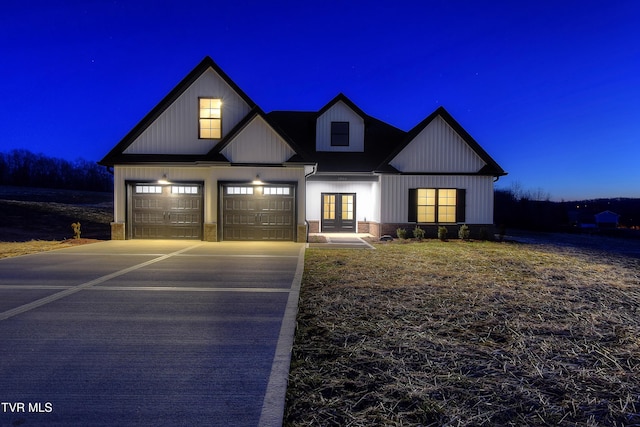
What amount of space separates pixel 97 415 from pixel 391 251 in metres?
10.5

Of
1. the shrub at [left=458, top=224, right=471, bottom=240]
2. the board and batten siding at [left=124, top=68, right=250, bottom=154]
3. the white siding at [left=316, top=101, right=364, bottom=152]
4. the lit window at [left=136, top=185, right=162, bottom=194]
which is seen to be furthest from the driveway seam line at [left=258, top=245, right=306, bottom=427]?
the white siding at [left=316, top=101, right=364, bottom=152]

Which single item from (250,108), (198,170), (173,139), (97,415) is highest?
(250,108)

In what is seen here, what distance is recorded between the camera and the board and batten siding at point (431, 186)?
16516 mm

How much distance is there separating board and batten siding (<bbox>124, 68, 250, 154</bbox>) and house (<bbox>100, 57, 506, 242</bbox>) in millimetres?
44

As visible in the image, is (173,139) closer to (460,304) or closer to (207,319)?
(207,319)

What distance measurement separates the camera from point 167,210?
1545 cm

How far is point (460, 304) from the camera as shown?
583 cm

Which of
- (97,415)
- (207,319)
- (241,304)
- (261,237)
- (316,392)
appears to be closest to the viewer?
(97,415)

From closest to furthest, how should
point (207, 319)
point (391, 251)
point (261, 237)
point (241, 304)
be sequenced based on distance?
point (207, 319) < point (241, 304) < point (391, 251) < point (261, 237)

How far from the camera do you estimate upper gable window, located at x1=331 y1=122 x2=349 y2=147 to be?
1800 centimetres

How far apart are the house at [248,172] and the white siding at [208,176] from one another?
4 centimetres

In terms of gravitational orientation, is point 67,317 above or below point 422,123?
below

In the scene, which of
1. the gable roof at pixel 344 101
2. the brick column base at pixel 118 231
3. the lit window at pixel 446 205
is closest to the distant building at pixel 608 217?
the lit window at pixel 446 205

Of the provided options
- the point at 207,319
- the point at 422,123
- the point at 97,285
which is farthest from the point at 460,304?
the point at 422,123
